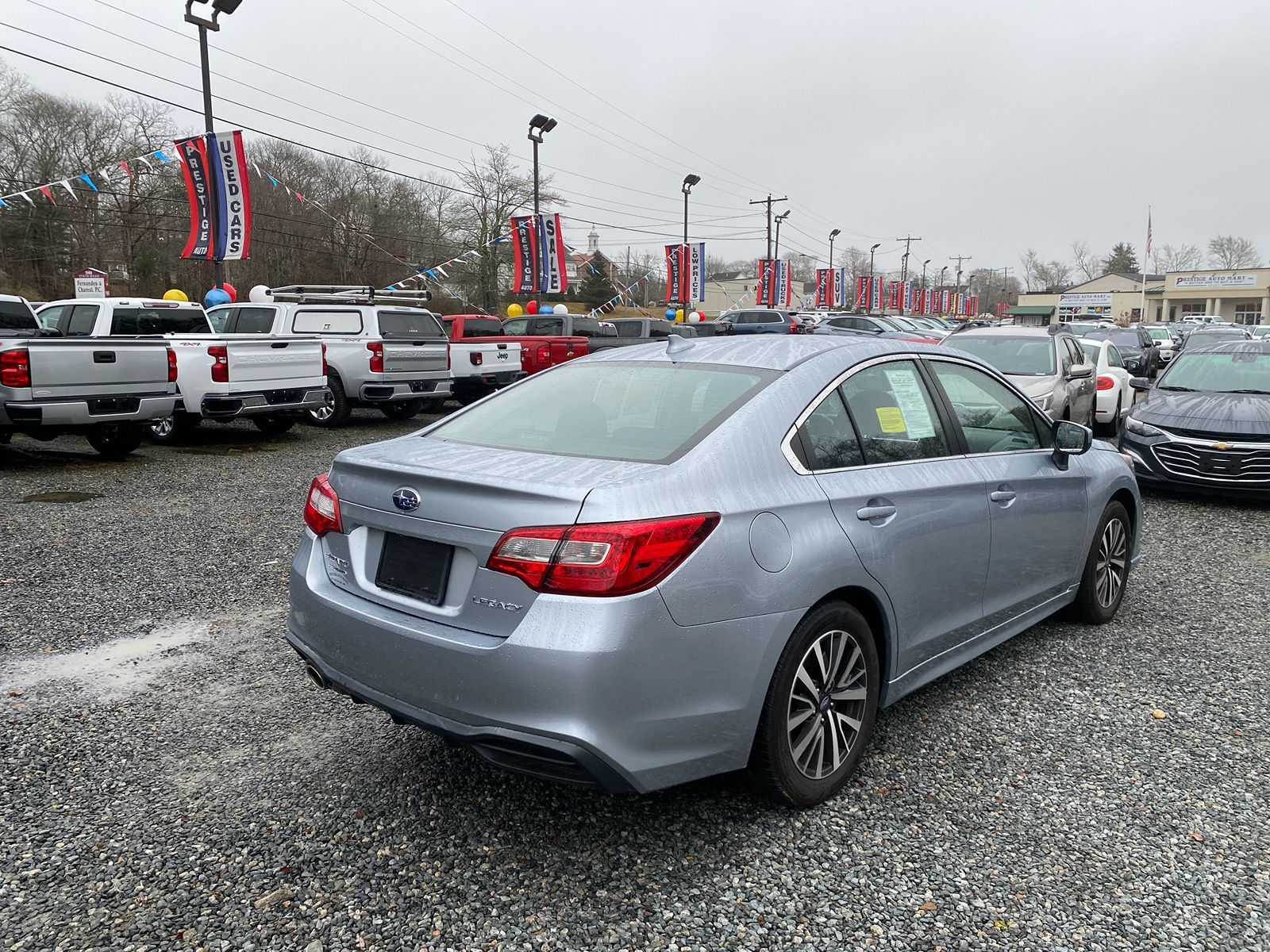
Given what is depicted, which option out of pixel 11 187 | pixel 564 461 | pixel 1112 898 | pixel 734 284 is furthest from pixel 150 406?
pixel 734 284

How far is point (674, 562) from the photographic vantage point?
2473 millimetres

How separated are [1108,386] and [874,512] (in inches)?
487

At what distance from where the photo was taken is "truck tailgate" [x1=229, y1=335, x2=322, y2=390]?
11141 mm

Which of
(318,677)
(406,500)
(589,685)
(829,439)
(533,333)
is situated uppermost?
(533,333)

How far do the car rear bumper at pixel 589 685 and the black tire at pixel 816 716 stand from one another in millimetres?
84

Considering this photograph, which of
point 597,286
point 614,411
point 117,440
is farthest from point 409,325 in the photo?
point 597,286

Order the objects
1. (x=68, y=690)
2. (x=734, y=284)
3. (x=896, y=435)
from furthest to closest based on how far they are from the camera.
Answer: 1. (x=734, y=284)
2. (x=68, y=690)
3. (x=896, y=435)

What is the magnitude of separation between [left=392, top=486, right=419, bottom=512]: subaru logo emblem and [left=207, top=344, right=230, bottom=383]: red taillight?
9309 mm

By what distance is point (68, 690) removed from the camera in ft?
12.9

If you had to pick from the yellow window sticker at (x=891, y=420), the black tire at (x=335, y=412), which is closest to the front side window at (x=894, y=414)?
the yellow window sticker at (x=891, y=420)

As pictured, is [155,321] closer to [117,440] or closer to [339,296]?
[117,440]

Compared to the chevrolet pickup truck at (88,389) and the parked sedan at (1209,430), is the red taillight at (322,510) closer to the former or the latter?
the chevrolet pickup truck at (88,389)

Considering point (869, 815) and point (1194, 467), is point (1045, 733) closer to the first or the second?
point (869, 815)

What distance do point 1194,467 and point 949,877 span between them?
7.07 metres
